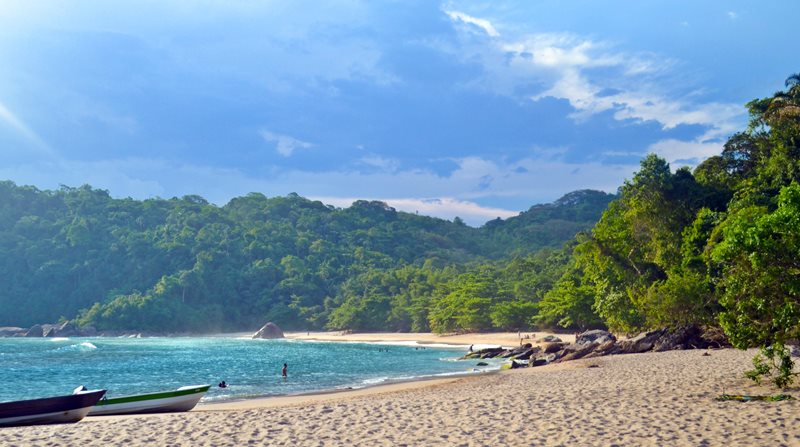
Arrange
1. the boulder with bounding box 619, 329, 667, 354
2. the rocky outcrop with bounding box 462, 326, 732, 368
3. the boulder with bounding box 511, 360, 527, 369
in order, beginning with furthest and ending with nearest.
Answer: the boulder with bounding box 619, 329, 667, 354 → the boulder with bounding box 511, 360, 527, 369 → the rocky outcrop with bounding box 462, 326, 732, 368

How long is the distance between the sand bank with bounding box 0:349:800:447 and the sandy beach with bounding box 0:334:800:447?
2cm

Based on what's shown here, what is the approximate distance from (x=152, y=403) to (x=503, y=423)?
38.1 ft

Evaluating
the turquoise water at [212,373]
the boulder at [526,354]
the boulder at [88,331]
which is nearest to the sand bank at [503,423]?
the turquoise water at [212,373]

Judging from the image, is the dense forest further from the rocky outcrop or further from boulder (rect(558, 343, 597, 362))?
boulder (rect(558, 343, 597, 362))

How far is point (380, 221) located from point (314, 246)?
4026 centimetres

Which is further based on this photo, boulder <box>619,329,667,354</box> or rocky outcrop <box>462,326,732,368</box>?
boulder <box>619,329,667,354</box>

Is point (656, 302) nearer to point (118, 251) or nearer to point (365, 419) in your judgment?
point (365, 419)

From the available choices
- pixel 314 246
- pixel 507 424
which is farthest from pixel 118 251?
pixel 507 424

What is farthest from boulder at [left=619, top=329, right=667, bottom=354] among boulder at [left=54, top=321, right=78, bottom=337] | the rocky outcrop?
boulder at [left=54, top=321, right=78, bottom=337]

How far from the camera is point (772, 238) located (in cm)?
1298

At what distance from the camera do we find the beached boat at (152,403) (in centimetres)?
1794

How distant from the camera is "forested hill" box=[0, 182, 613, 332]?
10756cm

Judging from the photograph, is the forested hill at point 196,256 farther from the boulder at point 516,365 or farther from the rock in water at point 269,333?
the boulder at point 516,365

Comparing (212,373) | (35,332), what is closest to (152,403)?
(212,373)
